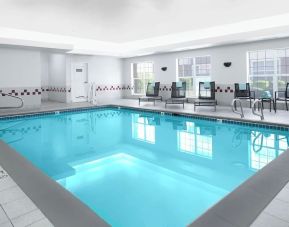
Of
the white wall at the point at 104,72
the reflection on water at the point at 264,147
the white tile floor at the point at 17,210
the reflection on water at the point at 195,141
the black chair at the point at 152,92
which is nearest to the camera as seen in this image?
the white tile floor at the point at 17,210

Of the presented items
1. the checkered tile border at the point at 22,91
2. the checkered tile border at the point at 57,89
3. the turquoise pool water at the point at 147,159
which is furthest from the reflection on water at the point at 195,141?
the checkered tile border at the point at 57,89

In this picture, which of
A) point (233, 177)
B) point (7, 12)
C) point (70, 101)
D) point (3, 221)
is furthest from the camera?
point (70, 101)

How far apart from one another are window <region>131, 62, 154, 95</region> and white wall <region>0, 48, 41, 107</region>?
15.5 feet

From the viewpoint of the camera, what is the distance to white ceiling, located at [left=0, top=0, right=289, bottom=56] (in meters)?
4.55

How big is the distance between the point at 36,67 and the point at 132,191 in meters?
7.32

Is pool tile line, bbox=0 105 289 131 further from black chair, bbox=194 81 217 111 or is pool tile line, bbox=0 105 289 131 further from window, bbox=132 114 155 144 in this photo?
black chair, bbox=194 81 217 111

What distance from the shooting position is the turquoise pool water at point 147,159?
7.78 feet

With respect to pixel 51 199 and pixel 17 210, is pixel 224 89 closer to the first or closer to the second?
pixel 51 199

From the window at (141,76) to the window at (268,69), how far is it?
176 inches

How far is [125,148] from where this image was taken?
4.34 meters

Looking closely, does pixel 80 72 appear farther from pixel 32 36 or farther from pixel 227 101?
pixel 227 101

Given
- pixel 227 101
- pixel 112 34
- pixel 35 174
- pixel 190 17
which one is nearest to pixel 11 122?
pixel 112 34

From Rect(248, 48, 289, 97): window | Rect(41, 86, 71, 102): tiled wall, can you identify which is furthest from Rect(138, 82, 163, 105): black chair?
Rect(41, 86, 71, 102): tiled wall

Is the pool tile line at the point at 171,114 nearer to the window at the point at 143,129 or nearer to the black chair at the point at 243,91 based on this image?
the window at the point at 143,129
